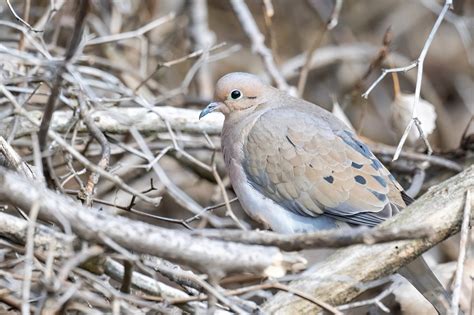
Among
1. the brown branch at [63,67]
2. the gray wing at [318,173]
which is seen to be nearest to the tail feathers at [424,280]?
the gray wing at [318,173]

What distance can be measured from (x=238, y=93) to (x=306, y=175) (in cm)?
55

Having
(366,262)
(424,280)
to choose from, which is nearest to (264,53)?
(424,280)

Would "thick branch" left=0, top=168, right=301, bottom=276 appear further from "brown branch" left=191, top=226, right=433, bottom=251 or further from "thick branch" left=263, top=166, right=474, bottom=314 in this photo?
"thick branch" left=263, top=166, right=474, bottom=314

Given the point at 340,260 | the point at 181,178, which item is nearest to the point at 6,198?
the point at 340,260

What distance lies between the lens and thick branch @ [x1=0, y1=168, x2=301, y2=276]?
2.00m

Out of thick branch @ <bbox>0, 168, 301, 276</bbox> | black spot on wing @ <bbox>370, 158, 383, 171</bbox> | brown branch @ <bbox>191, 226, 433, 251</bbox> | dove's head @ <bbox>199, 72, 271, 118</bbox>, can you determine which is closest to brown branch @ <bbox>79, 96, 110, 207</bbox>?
thick branch @ <bbox>0, 168, 301, 276</bbox>

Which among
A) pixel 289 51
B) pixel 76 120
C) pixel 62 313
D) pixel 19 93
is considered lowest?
pixel 62 313

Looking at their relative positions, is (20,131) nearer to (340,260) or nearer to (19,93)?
(19,93)

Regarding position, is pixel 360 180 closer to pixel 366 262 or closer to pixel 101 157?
pixel 366 262

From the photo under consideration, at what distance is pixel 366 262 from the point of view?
97.7 inches

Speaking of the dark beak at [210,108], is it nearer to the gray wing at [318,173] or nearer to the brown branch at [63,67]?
the gray wing at [318,173]

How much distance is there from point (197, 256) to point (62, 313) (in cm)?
36

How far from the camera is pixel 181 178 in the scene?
472cm

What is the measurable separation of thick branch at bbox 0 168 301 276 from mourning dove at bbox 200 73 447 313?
1138 millimetres
